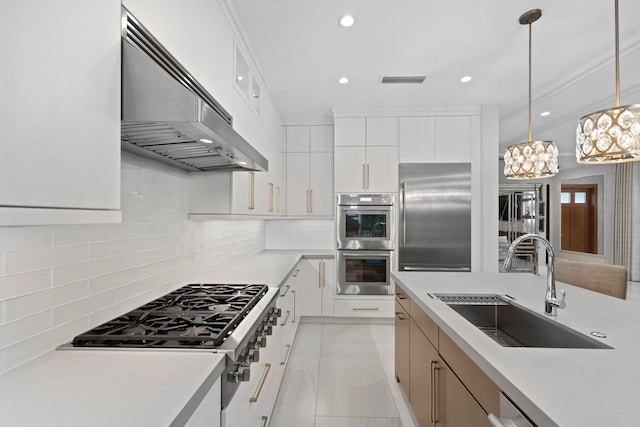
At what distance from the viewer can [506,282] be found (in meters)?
2.25

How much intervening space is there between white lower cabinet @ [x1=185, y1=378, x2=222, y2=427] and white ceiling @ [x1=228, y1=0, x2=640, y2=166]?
2.13 metres

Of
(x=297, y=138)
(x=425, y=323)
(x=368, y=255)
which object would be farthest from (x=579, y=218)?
(x=425, y=323)

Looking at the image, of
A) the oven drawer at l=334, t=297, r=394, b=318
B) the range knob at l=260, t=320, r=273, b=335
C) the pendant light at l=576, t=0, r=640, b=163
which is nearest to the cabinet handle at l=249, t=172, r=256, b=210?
the range knob at l=260, t=320, r=273, b=335

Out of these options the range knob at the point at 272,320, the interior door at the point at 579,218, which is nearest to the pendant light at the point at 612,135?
the range knob at the point at 272,320

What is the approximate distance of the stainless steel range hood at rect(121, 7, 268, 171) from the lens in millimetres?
951

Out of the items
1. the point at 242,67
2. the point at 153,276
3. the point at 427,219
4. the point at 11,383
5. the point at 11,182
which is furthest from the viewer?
the point at 427,219

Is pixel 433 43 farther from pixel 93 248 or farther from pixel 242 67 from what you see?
pixel 93 248

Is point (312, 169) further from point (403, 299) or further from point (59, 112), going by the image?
point (59, 112)

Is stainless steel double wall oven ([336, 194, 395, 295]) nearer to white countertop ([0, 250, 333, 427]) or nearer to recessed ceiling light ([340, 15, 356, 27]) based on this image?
recessed ceiling light ([340, 15, 356, 27])

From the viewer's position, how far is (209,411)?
3.06ft

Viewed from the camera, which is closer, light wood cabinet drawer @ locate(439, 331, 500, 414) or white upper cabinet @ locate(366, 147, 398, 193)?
light wood cabinet drawer @ locate(439, 331, 500, 414)

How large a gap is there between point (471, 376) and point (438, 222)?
284cm

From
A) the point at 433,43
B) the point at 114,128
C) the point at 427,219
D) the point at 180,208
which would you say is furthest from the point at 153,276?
the point at 427,219

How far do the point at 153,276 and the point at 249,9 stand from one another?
1744mm
